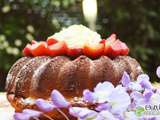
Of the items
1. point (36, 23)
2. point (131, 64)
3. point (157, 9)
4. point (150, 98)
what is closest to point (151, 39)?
point (157, 9)

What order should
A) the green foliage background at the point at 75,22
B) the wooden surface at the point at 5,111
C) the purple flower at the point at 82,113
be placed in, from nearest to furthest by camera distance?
the purple flower at the point at 82,113 < the wooden surface at the point at 5,111 < the green foliage background at the point at 75,22

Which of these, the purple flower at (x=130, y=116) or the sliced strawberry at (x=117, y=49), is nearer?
the purple flower at (x=130, y=116)

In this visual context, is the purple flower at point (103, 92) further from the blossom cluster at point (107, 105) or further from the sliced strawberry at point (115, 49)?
the sliced strawberry at point (115, 49)

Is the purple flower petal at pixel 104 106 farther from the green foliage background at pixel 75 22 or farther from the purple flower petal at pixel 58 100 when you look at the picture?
the green foliage background at pixel 75 22

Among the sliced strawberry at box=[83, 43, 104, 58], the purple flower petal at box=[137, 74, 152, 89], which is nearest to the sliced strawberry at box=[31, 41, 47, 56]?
the sliced strawberry at box=[83, 43, 104, 58]

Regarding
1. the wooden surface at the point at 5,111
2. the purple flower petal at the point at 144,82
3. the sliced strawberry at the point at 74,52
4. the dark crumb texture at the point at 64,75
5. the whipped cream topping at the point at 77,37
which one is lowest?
the wooden surface at the point at 5,111

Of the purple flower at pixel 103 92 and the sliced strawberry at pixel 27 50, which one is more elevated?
the sliced strawberry at pixel 27 50

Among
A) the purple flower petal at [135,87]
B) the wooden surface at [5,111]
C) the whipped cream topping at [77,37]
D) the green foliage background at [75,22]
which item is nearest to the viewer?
the purple flower petal at [135,87]

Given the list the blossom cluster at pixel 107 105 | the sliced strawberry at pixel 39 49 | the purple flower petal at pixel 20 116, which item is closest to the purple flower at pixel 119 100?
the blossom cluster at pixel 107 105

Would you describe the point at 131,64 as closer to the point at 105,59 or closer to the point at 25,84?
the point at 105,59
